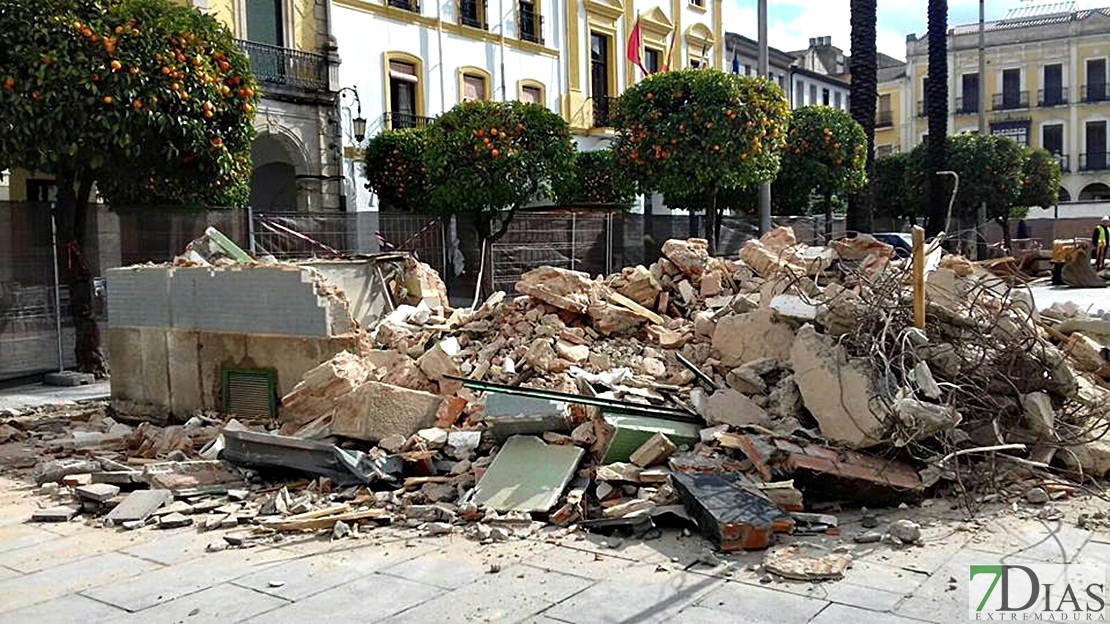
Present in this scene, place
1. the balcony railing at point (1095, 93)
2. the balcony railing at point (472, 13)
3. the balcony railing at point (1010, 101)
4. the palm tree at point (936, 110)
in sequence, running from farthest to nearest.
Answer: the balcony railing at point (1010, 101), the balcony railing at point (1095, 93), the balcony railing at point (472, 13), the palm tree at point (936, 110)

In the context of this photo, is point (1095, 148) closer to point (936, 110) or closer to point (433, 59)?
point (936, 110)

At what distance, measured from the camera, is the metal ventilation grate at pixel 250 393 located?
860 cm

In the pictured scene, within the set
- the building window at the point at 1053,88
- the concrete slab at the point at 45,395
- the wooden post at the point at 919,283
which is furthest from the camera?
the building window at the point at 1053,88

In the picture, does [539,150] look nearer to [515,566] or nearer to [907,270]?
[907,270]

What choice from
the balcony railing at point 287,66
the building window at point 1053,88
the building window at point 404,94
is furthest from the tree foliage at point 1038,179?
the balcony railing at point 287,66

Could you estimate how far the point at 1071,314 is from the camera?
8.59 m

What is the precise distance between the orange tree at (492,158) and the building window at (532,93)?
11.2m

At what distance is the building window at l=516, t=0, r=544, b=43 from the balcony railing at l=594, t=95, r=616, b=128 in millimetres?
3199

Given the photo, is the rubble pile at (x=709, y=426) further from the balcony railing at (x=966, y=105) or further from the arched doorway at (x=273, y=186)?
the balcony railing at (x=966, y=105)

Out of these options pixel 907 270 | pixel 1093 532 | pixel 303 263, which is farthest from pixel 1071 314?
pixel 303 263

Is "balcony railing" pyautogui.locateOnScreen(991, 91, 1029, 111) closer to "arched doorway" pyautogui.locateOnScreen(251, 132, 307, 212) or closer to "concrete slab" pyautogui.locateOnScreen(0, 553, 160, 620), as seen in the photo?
"arched doorway" pyautogui.locateOnScreen(251, 132, 307, 212)

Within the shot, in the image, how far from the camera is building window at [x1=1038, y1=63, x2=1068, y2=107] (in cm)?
5359

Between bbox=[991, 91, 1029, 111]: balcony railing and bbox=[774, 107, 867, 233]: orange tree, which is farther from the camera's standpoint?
bbox=[991, 91, 1029, 111]: balcony railing

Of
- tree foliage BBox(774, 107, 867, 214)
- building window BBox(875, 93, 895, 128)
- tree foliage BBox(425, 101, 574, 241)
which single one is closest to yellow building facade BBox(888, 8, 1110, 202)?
building window BBox(875, 93, 895, 128)
